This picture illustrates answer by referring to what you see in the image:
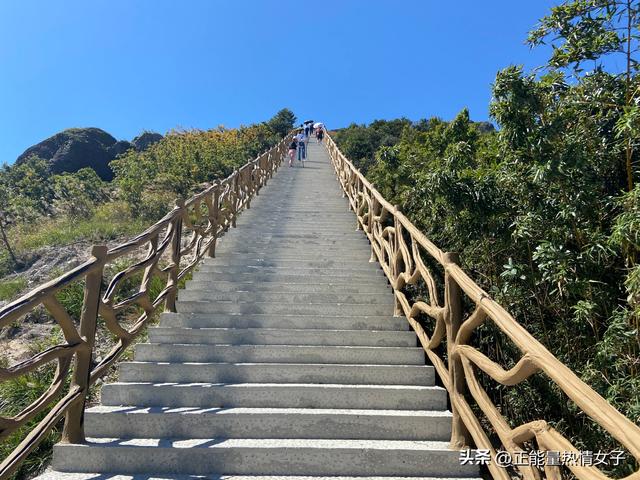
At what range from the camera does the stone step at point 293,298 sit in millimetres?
4910

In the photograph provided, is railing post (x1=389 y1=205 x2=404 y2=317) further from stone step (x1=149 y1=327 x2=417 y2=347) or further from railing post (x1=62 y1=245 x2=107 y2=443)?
railing post (x1=62 y1=245 x2=107 y2=443)

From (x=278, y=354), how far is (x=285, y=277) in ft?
6.35

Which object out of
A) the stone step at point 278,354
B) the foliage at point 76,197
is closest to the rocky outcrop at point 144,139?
the foliage at point 76,197

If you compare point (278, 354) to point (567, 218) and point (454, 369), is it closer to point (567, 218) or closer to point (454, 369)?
point (454, 369)

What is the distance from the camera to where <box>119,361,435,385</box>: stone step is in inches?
137

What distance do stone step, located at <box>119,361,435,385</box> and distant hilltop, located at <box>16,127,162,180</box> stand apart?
36620 millimetres

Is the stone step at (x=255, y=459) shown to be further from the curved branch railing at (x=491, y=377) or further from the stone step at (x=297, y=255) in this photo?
the stone step at (x=297, y=255)

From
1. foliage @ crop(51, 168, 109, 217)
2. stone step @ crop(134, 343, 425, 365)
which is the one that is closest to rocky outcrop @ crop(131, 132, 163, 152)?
foliage @ crop(51, 168, 109, 217)

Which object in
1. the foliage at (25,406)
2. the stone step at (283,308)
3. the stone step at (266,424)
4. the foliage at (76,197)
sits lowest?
the foliage at (25,406)

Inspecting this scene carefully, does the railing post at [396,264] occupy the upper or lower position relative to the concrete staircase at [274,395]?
upper

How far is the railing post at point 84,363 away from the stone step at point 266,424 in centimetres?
17

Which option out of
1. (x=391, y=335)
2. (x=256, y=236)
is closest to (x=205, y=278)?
(x=256, y=236)

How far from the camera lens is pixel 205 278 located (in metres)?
5.70

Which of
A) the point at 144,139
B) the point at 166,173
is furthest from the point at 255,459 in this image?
the point at 144,139
